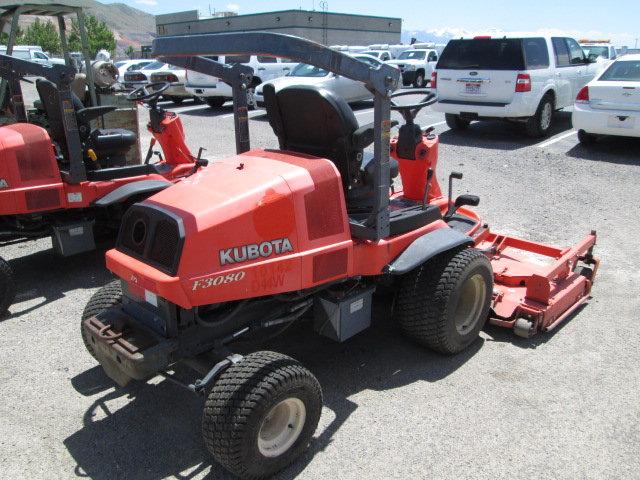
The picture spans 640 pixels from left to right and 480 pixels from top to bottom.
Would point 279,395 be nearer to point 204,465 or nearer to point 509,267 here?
point 204,465

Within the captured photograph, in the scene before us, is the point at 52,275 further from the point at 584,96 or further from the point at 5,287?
the point at 584,96

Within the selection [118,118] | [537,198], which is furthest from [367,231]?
[118,118]

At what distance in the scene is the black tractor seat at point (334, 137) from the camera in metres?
3.55

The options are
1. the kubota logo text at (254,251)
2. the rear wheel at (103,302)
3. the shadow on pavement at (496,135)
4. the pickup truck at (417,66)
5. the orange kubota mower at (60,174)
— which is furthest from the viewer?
the pickup truck at (417,66)

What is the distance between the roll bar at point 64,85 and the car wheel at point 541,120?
26.7 feet

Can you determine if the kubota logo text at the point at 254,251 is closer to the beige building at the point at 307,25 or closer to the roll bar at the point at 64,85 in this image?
the roll bar at the point at 64,85

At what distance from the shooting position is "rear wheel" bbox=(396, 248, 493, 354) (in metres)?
3.78

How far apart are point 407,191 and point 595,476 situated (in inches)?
90.7

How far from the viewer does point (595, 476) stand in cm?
296

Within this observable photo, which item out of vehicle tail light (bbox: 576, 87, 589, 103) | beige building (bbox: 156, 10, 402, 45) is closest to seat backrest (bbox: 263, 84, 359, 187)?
vehicle tail light (bbox: 576, 87, 589, 103)

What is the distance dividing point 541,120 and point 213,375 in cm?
959

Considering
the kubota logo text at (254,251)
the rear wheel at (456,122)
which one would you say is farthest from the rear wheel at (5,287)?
the rear wheel at (456,122)

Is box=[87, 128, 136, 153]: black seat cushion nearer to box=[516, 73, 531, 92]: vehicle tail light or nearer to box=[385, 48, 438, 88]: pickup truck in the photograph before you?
box=[516, 73, 531, 92]: vehicle tail light

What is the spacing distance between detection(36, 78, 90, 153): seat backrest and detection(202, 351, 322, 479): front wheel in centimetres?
368
